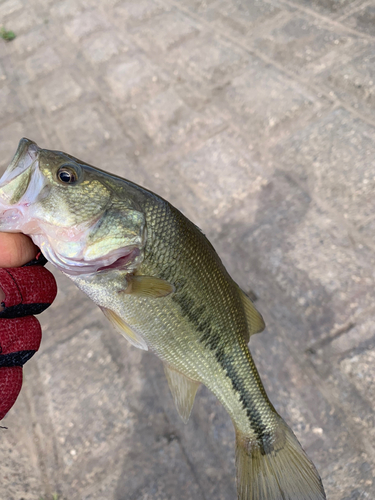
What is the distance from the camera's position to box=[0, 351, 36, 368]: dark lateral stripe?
5.32ft

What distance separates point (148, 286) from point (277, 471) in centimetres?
114

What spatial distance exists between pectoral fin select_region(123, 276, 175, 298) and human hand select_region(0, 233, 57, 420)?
0.48m

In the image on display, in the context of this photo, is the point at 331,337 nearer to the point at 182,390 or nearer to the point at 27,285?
the point at 182,390

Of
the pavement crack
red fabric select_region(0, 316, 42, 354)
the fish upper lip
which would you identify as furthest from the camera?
the pavement crack

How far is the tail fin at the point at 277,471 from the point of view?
167 centimetres

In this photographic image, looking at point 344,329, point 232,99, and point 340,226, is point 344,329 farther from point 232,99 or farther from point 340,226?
point 232,99

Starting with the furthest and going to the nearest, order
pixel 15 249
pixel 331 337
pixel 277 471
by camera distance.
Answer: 1. pixel 331 337
2. pixel 277 471
3. pixel 15 249

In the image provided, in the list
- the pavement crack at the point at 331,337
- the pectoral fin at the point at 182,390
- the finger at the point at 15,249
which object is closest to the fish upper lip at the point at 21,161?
the finger at the point at 15,249

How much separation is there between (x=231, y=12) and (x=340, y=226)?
11.2ft

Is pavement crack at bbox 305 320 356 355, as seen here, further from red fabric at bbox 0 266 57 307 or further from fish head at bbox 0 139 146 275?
red fabric at bbox 0 266 57 307

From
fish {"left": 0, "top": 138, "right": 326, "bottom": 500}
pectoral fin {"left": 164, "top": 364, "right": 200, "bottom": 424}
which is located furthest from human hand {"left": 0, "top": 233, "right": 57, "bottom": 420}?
pectoral fin {"left": 164, "top": 364, "right": 200, "bottom": 424}

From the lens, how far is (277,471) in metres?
1.72

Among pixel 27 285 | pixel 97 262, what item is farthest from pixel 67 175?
pixel 27 285

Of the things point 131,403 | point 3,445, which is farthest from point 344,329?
point 3,445
